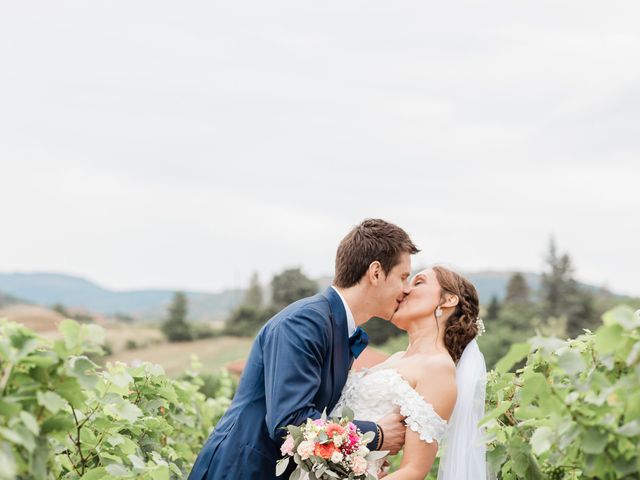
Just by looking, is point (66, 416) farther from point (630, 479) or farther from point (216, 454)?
point (630, 479)

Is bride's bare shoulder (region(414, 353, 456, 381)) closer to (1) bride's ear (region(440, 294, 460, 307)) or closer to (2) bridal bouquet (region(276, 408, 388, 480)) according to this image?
(1) bride's ear (region(440, 294, 460, 307))

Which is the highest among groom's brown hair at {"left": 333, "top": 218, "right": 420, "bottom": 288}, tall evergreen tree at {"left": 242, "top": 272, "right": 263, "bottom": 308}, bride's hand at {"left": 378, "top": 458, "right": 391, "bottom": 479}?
groom's brown hair at {"left": 333, "top": 218, "right": 420, "bottom": 288}

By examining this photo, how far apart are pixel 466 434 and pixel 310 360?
120 cm

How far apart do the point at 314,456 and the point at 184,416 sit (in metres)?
2.33

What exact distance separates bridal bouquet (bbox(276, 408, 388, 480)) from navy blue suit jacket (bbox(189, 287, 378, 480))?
0.11 m

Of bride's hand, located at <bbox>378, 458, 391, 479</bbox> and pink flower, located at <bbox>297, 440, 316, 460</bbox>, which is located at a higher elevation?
pink flower, located at <bbox>297, 440, 316, 460</bbox>

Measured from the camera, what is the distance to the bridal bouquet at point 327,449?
363cm

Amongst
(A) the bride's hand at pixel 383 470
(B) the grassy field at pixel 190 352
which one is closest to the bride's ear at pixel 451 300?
(A) the bride's hand at pixel 383 470

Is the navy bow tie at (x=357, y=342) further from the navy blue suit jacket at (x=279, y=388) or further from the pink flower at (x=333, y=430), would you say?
the pink flower at (x=333, y=430)

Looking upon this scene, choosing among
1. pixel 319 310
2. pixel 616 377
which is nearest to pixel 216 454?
pixel 319 310

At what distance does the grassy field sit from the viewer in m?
57.3

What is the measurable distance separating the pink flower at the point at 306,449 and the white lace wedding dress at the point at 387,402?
68 cm

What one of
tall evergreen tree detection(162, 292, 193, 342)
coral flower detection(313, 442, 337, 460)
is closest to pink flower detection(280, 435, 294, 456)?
coral flower detection(313, 442, 337, 460)

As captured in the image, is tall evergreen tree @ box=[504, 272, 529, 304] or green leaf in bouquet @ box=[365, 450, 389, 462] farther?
tall evergreen tree @ box=[504, 272, 529, 304]
